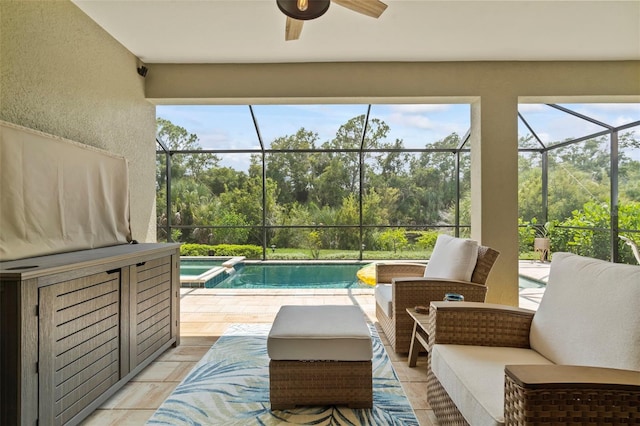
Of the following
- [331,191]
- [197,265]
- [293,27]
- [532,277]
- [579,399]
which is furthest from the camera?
[331,191]

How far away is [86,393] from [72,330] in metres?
0.39

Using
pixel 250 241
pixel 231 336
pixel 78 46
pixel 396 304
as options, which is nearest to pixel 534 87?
pixel 396 304

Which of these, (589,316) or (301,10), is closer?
(589,316)

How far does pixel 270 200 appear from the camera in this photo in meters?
7.46

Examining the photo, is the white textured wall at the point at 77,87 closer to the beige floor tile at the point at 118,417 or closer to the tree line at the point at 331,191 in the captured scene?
the beige floor tile at the point at 118,417

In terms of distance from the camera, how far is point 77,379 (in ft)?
6.16

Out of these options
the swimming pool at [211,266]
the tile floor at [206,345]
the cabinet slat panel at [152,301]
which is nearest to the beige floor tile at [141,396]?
the tile floor at [206,345]

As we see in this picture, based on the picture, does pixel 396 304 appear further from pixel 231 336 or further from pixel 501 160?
pixel 501 160

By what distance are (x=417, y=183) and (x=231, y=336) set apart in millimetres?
5351

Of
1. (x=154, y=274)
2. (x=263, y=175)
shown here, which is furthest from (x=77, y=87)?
(x=263, y=175)

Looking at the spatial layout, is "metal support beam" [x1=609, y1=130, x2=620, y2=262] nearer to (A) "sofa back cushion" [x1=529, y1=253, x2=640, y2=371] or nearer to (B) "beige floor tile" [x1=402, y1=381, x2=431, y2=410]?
(A) "sofa back cushion" [x1=529, y1=253, x2=640, y2=371]

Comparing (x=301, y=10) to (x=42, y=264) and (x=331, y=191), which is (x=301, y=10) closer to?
(x=42, y=264)

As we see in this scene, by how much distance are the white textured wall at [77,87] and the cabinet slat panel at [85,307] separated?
4.02 ft

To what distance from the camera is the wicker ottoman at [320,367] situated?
6.56 feet
